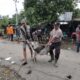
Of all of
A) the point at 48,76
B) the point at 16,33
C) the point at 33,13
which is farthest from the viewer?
the point at 16,33

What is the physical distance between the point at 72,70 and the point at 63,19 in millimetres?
18733

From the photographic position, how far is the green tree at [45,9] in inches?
1134

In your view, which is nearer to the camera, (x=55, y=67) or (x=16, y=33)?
(x=55, y=67)

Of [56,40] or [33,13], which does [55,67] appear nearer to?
[56,40]

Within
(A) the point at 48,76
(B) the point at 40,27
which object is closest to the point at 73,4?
(B) the point at 40,27

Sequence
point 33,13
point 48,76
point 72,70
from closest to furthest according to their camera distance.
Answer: point 48,76, point 72,70, point 33,13

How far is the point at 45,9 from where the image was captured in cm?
2883

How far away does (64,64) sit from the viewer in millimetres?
12227

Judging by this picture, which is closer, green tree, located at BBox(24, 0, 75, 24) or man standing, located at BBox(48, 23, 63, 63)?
man standing, located at BBox(48, 23, 63, 63)

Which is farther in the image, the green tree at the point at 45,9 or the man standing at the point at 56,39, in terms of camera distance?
the green tree at the point at 45,9

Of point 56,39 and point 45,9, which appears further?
point 45,9

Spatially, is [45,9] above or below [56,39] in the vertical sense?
above

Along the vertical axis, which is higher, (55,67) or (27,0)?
(27,0)

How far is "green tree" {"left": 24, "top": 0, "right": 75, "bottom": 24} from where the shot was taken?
→ 28.8m
